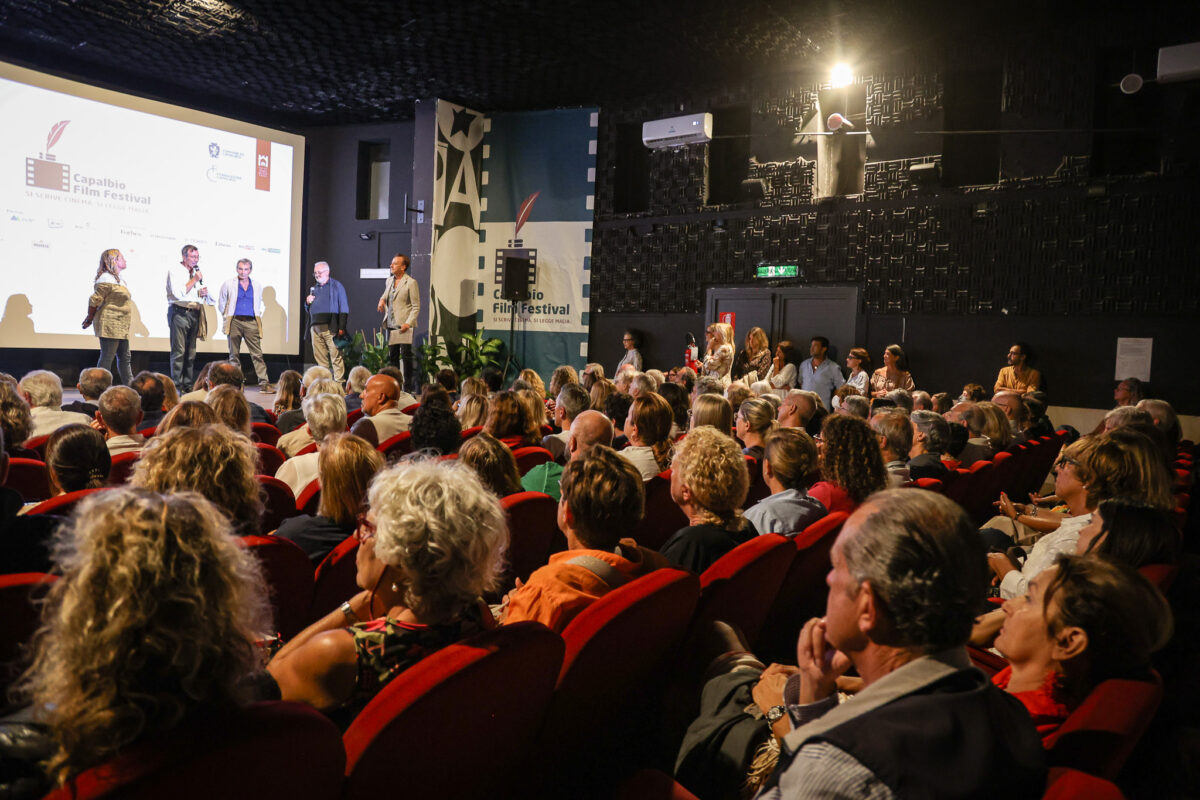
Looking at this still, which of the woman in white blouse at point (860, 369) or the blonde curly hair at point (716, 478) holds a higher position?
the woman in white blouse at point (860, 369)

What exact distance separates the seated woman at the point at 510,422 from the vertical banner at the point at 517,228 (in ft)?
26.1

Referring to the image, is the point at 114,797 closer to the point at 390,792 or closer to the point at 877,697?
the point at 390,792

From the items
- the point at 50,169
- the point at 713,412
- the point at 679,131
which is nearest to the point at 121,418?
the point at 713,412

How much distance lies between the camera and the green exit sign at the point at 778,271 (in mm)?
10438

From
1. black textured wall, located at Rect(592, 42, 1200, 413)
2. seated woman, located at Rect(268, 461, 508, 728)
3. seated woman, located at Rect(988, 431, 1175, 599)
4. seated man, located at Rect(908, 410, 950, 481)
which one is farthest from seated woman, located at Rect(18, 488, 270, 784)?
black textured wall, located at Rect(592, 42, 1200, 413)

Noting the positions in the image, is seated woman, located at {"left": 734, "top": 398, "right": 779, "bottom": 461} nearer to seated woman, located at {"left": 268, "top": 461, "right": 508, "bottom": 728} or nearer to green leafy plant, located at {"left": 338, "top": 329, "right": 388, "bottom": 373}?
seated woman, located at {"left": 268, "top": 461, "right": 508, "bottom": 728}

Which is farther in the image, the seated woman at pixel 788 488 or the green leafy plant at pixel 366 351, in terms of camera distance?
the green leafy plant at pixel 366 351

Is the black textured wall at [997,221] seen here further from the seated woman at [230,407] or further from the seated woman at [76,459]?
the seated woman at [76,459]

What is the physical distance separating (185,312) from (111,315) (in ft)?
3.60

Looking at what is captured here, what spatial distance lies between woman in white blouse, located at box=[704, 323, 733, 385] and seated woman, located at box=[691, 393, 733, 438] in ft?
17.5

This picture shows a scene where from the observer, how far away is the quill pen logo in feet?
31.7

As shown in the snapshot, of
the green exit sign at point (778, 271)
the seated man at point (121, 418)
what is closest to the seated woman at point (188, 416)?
the seated man at point (121, 418)

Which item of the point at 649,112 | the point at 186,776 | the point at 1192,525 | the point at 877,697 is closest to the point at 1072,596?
the point at 877,697

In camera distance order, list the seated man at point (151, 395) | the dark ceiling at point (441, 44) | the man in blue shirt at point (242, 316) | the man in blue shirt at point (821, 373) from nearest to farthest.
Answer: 1. the seated man at point (151, 395)
2. the dark ceiling at point (441, 44)
3. the man in blue shirt at point (821, 373)
4. the man in blue shirt at point (242, 316)
